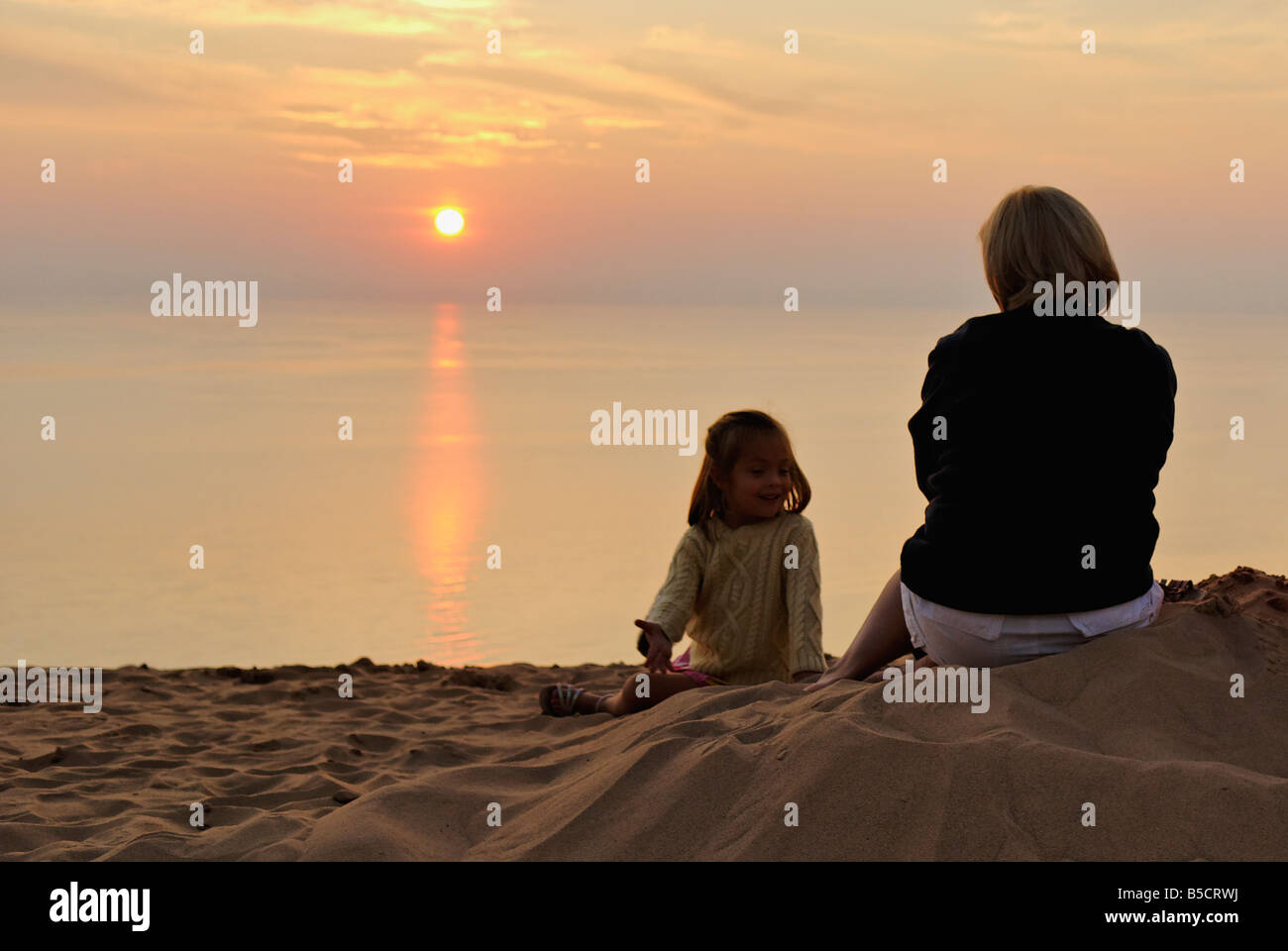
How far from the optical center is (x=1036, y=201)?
144 inches

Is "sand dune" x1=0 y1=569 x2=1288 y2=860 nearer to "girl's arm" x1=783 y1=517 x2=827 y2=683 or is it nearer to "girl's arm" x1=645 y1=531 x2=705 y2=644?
"girl's arm" x1=645 y1=531 x2=705 y2=644

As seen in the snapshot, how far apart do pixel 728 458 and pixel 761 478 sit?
0.15 m

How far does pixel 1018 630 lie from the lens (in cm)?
354

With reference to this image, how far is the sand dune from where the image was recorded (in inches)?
109

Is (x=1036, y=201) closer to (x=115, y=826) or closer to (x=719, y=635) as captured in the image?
(x=719, y=635)

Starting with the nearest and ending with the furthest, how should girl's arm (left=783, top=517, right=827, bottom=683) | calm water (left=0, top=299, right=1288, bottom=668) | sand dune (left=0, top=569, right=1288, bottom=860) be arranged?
1. sand dune (left=0, top=569, right=1288, bottom=860)
2. girl's arm (left=783, top=517, right=827, bottom=683)
3. calm water (left=0, top=299, right=1288, bottom=668)

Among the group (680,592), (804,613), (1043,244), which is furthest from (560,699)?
(1043,244)

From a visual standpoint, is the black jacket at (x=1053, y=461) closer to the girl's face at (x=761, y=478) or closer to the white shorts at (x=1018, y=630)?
the white shorts at (x=1018, y=630)

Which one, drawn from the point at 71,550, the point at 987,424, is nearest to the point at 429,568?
the point at 71,550

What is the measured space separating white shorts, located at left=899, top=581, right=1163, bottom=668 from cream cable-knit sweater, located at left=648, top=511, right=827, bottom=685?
1.24 metres

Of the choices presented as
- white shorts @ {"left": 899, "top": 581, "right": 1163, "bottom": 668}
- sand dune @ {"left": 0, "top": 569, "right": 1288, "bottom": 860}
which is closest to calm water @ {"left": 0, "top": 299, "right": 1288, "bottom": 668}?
white shorts @ {"left": 899, "top": 581, "right": 1163, "bottom": 668}

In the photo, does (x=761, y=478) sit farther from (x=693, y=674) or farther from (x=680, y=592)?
(x=693, y=674)

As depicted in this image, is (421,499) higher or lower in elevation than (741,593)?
higher

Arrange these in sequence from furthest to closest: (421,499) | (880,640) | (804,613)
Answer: (421,499) → (804,613) → (880,640)
